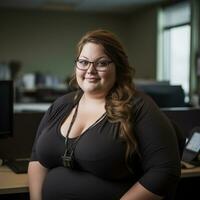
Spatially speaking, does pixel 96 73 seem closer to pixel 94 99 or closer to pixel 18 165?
pixel 94 99

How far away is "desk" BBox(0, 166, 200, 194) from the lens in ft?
6.13

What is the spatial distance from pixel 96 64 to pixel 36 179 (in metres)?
0.59

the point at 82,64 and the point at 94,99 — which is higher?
the point at 82,64

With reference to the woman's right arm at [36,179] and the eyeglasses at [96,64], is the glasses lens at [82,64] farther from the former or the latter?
the woman's right arm at [36,179]

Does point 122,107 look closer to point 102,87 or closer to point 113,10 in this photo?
point 102,87

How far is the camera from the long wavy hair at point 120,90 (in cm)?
162

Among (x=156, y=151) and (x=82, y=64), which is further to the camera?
(x=82, y=64)

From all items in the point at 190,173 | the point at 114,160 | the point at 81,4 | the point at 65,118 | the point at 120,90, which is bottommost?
the point at 190,173

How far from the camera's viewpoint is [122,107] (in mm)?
1684

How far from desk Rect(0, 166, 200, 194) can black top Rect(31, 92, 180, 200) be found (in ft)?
0.55

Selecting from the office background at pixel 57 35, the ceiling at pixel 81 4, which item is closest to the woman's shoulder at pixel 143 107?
the ceiling at pixel 81 4

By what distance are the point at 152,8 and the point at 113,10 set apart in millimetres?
897

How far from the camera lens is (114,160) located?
1612 mm

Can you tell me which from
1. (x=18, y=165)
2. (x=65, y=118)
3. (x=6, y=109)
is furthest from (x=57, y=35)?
(x=65, y=118)
